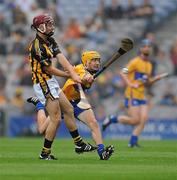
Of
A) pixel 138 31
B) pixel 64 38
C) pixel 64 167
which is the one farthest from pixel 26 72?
pixel 64 167

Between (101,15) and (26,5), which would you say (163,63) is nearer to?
(101,15)

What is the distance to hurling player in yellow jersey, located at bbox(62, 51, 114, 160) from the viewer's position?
13425mm

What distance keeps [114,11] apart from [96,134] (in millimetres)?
18196

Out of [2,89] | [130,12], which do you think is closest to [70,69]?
[2,89]

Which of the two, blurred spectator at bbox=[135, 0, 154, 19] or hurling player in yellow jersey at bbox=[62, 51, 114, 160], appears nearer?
hurling player in yellow jersey at bbox=[62, 51, 114, 160]

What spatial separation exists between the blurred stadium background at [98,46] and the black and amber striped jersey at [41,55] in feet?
45.6

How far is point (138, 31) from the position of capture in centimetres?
3080

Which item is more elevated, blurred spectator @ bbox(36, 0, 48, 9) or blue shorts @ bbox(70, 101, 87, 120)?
blurred spectator @ bbox(36, 0, 48, 9)

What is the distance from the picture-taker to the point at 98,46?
99.9ft

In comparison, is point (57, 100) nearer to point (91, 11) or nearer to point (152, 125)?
point (152, 125)

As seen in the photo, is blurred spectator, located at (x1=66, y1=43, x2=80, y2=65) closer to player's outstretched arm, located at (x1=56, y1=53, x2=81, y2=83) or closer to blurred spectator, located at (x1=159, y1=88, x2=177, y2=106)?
blurred spectator, located at (x1=159, y1=88, x2=177, y2=106)

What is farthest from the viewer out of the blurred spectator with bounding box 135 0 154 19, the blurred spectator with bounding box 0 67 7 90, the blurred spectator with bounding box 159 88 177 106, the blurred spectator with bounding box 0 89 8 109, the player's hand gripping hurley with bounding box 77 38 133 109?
the blurred spectator with bounding box 135 0 154 19

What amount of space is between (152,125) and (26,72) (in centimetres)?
545

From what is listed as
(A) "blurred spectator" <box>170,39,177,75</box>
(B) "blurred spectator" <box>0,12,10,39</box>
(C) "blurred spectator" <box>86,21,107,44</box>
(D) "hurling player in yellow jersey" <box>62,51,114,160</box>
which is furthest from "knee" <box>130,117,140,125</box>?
(B) "blurred spectator" <box>0,12,10,39</box>
